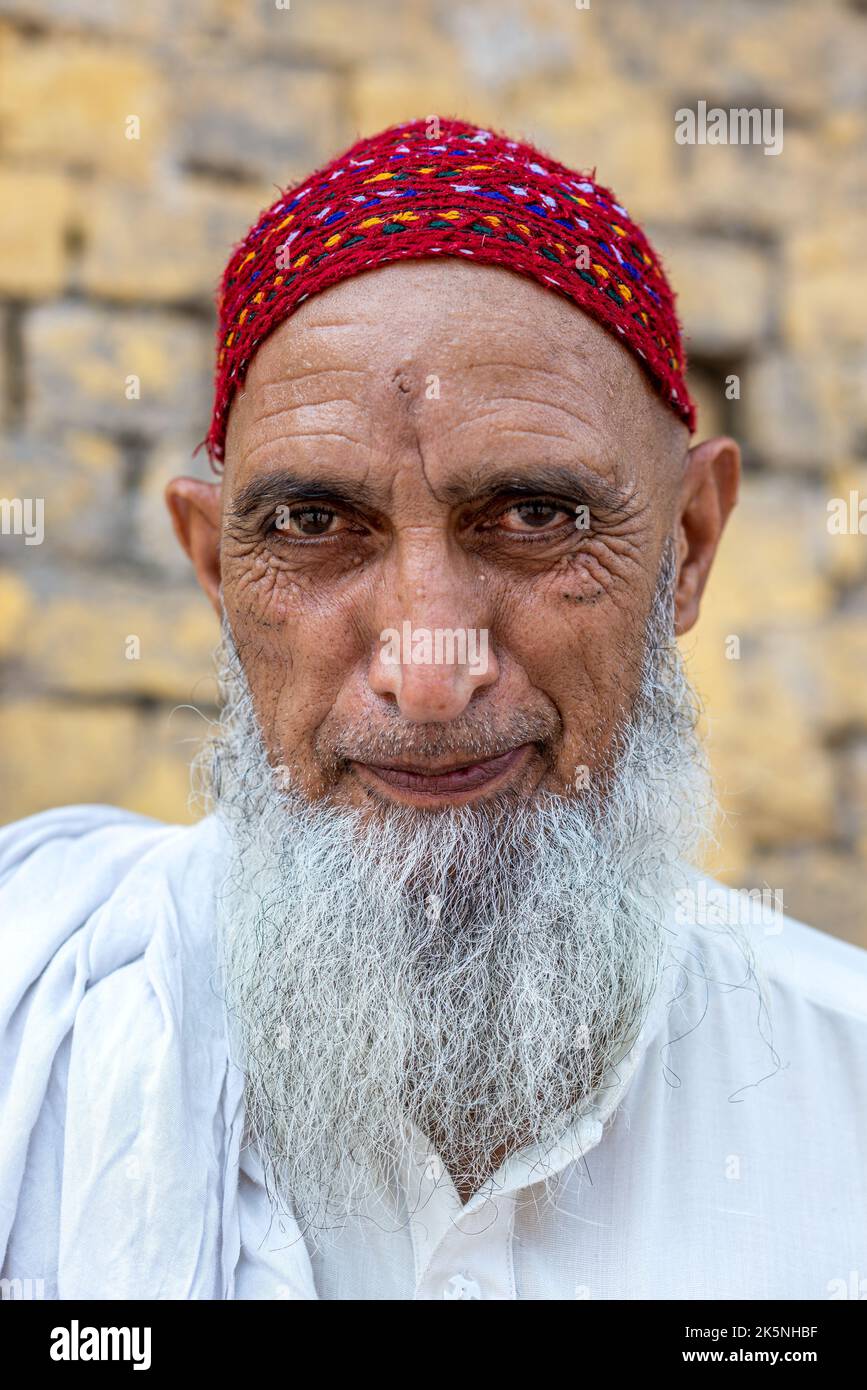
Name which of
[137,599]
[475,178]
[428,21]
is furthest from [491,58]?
[475,178]

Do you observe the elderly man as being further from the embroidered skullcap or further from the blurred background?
the blurred background

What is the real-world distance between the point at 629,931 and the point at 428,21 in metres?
2.85

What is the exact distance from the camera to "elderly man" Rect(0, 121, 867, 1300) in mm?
1710

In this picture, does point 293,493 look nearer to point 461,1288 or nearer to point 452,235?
point 452,235

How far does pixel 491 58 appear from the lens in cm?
373

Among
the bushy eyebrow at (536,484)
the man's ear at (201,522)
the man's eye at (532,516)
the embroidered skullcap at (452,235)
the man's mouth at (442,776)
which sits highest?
the embroidered skullcap at (452,235)

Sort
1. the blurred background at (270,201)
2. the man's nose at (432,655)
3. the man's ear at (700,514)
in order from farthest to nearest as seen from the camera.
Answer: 1. the blurred background at (270,201)
2. the man's ear at (700,514)
3. the man's nose at (432,655)

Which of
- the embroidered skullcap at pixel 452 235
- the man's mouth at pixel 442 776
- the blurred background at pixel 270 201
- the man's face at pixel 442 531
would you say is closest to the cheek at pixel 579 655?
the man's face at pixel 442 531

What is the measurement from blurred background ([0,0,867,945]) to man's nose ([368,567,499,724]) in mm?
1778

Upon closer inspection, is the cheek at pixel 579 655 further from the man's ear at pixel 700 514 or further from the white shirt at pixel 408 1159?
the white shirt at pixel 408 1159

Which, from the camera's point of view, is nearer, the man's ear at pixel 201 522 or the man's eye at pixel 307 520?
the man's eye at pixel 307 520

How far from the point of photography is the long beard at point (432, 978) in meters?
1.75

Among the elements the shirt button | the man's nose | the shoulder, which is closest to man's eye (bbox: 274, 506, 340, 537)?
the man's nose
